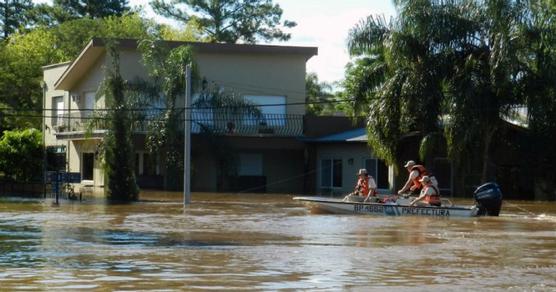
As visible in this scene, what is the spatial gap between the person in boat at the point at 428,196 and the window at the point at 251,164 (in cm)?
2253

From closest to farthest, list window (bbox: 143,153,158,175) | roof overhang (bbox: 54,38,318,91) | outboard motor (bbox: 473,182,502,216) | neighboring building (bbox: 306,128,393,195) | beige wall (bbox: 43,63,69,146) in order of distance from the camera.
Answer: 1. outboard motor (bbox: 473,182,502,216)
2. neighboring building (bbox: 306,128,393,195)
3. window (bbox: 143,153,158,175)
4. roof overhang (bbox: 54,38,318,91)
5. beige wall (bbox: 43,63,69,146)

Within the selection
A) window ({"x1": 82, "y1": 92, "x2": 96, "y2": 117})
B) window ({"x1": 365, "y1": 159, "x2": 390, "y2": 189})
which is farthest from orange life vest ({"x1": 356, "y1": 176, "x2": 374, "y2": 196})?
window ({"x1": 82, "y1": 92, "x2": 96, "y2": 117})

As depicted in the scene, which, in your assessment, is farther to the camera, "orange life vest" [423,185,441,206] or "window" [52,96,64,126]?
"window" [52,96,64,126]

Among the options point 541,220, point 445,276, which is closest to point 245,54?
point 541,220

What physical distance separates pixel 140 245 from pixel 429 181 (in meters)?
11.1

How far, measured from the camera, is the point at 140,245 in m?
18.7

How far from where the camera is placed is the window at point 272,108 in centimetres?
4950

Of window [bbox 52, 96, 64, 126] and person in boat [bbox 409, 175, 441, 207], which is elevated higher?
window [bbox 52, 96, 64, 126]

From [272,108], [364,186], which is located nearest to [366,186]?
[364,186]

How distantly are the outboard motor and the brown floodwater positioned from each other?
1.50 feet

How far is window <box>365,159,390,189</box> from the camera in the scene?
44625mm

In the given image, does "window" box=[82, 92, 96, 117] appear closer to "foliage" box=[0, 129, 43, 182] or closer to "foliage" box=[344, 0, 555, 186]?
"foliage" box=[0, 129, 43, 182]

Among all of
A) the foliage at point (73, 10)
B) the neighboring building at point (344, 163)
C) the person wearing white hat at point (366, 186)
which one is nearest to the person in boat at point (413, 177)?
the person wearing white hat at point (366, 186)

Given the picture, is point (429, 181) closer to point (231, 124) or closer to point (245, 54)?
point (231, 124)
